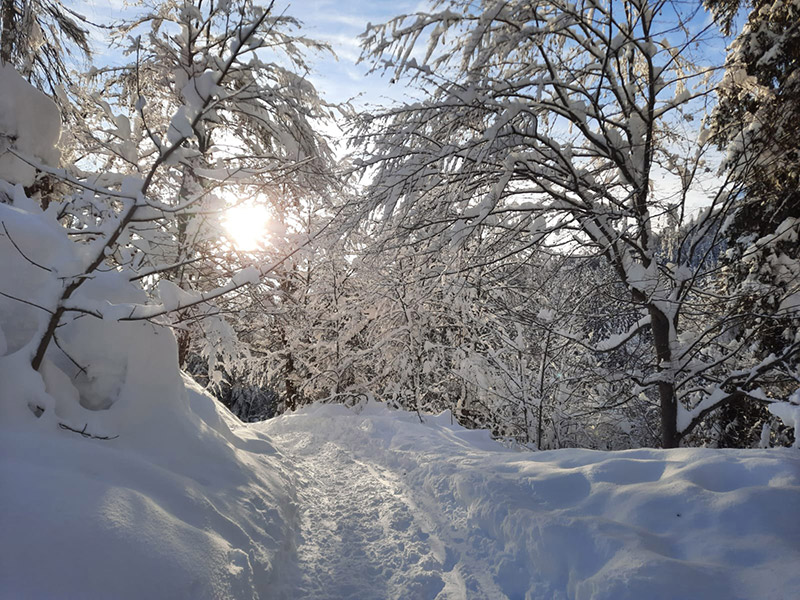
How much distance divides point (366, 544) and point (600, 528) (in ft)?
5.73

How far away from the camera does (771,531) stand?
2.18m

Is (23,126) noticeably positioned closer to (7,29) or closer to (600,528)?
(7,29)

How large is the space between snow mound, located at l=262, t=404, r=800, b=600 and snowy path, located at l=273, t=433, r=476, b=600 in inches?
0.6

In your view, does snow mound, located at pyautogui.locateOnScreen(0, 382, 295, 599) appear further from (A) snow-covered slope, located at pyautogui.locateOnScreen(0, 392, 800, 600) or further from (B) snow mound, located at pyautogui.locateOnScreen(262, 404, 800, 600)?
(B) snow mound, located at pyautogui.locateOnScreen(262, 404, 800, 600)

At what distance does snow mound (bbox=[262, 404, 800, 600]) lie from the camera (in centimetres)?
205

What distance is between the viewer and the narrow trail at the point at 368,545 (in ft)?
8.78

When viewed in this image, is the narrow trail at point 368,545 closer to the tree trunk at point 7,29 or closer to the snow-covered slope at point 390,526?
the snow-covered slope at point 390,526

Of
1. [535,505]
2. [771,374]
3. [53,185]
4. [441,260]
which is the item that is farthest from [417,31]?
[771,374]

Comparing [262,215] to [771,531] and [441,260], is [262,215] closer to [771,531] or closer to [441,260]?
[441,260]

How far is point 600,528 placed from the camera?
8.33 ft

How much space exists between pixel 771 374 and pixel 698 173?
2.97 meters

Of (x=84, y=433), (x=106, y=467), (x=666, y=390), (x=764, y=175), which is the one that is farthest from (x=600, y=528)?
(x=764, y=175)

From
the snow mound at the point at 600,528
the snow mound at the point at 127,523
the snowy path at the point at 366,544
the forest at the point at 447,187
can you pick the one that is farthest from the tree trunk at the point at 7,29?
the snow mound at the point at 600,528

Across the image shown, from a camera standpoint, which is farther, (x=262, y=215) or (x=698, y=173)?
(x=262, y=215)
